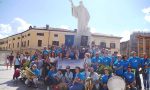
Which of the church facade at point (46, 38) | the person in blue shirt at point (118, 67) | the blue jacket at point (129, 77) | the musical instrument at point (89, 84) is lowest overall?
the musical instrument at point (89, 84)

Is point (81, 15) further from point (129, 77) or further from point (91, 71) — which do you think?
point (129, 77)

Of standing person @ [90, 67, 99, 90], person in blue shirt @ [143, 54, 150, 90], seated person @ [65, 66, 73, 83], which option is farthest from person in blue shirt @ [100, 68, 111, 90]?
person in blue shirt @ [143, 54, 150, 90]

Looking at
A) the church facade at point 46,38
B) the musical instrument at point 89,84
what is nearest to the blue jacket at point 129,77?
the musical instrument at point 89,84

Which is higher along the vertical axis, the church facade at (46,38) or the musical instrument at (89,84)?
the church facade at (46,38)

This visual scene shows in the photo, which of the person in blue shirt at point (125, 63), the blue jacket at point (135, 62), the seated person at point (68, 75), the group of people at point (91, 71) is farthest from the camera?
the seated person at point (68, 75)

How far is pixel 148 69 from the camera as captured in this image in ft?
40.3

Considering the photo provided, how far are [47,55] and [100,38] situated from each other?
5265 cm

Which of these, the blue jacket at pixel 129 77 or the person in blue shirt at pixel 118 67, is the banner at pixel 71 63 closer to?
the person in blue shirt at pixel 118 67

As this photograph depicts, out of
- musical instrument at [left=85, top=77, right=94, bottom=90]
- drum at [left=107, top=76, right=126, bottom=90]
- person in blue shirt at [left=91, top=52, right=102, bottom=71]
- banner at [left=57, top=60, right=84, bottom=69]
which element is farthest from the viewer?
banner at [left=57, top=60, right=84, bottom=69]

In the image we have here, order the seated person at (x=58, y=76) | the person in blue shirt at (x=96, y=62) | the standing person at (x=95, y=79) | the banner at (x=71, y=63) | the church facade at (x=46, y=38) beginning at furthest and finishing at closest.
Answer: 1. the church facade at (x=46, y=38)
2. the banner at (x=71, y=63)
3. the person in blue shirt at (x=96, y=62)
4. the seated person at (x=58, y=76)
5. the standing person at (x=95, y=79)

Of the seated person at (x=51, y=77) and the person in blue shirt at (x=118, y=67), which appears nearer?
the person in blue shirt at (x=118, y=67)

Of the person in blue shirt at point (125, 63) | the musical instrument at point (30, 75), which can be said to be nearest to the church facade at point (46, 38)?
the musical instrument at point (30, 75)

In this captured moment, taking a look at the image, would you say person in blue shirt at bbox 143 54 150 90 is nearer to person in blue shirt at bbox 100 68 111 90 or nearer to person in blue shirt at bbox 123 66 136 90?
person in blue shirt at bbox 123 66 136 90

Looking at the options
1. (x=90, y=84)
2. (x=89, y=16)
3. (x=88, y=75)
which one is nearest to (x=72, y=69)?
(x=88, y=75)
